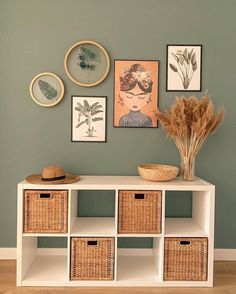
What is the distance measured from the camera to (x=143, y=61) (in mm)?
2350

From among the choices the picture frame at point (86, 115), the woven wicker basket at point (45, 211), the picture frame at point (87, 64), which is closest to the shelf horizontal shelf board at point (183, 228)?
the woven wicker basket at point (45, 211)

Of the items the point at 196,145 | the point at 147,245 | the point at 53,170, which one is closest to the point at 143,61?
the point at 196,145

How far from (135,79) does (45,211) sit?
1.29 metres

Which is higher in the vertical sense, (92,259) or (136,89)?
(136,89)

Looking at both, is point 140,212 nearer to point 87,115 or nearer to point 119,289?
point 119,289

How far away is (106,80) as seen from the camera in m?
2.36

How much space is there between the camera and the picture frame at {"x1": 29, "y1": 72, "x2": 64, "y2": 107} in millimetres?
2338

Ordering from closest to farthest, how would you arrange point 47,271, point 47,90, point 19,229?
point 19,229 < point 47,271 < point 47,90

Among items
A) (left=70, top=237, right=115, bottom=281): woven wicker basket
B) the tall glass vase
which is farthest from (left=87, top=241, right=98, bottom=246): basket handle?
the tall glass vase

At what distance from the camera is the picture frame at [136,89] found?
2.35 meters

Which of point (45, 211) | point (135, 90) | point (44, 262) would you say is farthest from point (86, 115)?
point (44, 262)

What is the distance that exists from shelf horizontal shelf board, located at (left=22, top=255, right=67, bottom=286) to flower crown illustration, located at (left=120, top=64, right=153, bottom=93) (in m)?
1.53

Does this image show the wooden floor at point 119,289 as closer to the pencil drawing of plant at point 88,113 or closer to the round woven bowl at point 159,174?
the round woven bowl at point 159,174

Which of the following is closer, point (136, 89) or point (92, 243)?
point (92, 243)
